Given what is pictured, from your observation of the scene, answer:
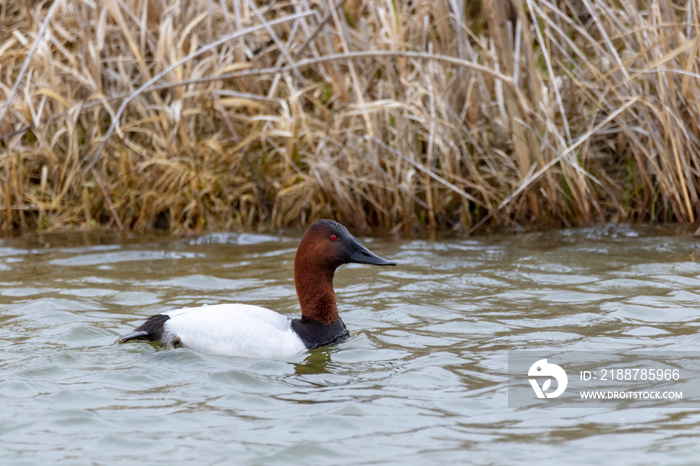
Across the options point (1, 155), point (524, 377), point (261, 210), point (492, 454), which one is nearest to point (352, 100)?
point (261, 210)

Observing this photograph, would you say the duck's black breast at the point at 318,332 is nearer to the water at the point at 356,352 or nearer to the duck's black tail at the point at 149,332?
the water at the point at 356,352

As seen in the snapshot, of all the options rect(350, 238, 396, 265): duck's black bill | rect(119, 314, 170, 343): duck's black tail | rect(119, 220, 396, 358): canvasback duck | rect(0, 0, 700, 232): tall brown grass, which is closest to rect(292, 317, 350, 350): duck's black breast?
rect(119, 220, 396, 358): canvasback duck

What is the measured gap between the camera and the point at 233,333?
4.64m

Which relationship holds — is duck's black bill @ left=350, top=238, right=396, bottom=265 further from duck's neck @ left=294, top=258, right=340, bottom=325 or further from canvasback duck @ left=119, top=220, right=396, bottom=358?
duck's neck @ left=294, top=258, right=340, bottom=325

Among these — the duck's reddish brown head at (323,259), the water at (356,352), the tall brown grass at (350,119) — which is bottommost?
the water at (356,352)

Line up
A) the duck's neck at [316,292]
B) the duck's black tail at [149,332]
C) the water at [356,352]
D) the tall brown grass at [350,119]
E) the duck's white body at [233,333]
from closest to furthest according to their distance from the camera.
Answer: the water at [356,352] < the duck's white body at [233,333] < the duck's black tail at [149,332] < the duck's neck at [316,292] < the tall brown grass at [350,119]

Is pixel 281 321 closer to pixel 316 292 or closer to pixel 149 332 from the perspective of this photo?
pixel 316 292

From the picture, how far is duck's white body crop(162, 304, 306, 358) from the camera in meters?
4.62

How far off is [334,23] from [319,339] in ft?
14.8

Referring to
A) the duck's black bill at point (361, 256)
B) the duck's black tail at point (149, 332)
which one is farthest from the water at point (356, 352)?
the duck's black bill at point (361, 256)

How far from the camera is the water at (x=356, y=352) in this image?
135 inches

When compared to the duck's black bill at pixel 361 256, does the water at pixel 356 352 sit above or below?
below

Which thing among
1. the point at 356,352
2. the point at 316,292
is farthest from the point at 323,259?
the point at 356,352

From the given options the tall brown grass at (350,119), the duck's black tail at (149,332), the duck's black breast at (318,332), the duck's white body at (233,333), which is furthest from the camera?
the tall brown grass at (350,119)
